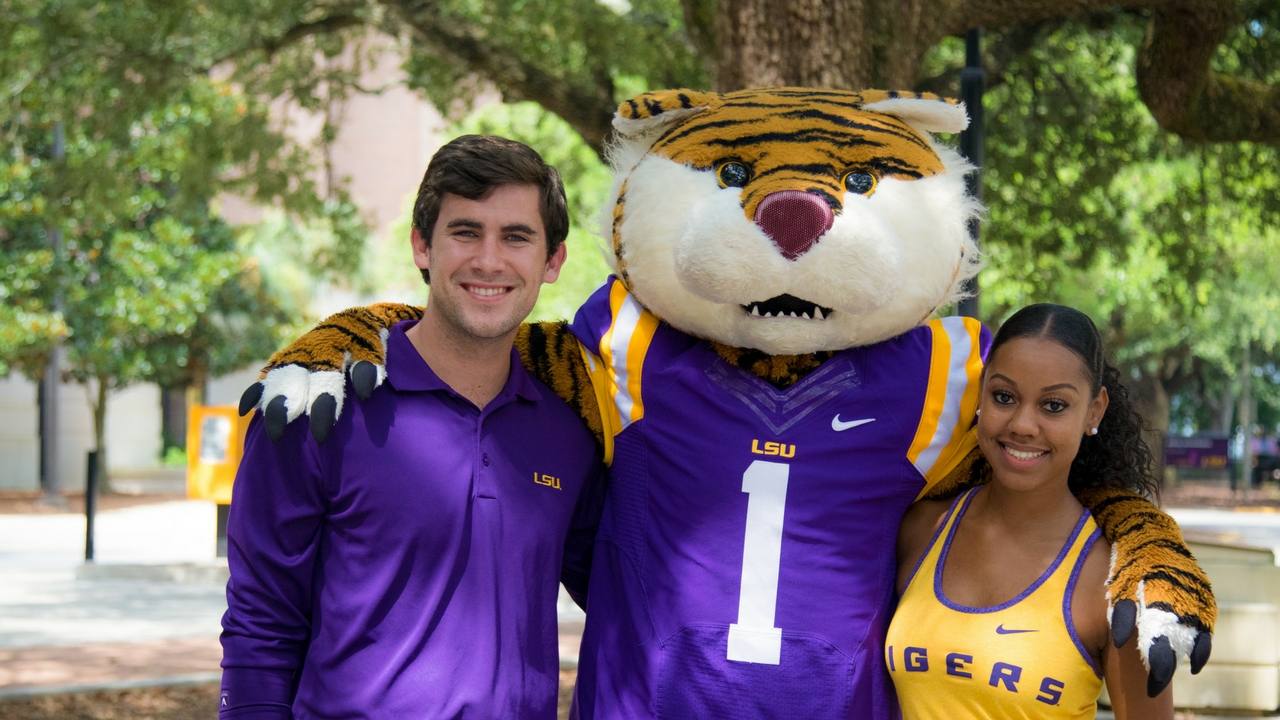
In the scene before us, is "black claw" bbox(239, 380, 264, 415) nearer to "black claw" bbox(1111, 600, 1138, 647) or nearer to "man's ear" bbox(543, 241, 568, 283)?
"man's ear" bbox(543, 241, 568, 283)

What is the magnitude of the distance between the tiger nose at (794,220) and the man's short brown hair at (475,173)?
48cm

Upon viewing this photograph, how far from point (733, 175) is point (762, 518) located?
773mm

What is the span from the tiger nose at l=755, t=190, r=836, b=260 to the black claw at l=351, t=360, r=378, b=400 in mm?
870

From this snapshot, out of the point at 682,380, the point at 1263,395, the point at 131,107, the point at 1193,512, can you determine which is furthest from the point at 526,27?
the point at 1263,395

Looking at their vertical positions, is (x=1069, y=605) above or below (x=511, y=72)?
below

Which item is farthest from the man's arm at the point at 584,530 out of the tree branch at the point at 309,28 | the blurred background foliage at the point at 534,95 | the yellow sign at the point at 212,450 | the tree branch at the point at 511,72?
the yellow sign at the point at 212,450

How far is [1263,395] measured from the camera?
40.7 meters

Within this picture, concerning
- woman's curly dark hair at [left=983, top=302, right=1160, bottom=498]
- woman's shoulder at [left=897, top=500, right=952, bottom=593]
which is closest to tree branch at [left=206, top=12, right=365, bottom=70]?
woman's shoulder at [left=897, top=500, right=952, bottom=593]

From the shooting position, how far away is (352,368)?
2.53 m

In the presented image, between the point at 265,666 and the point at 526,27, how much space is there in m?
7.34

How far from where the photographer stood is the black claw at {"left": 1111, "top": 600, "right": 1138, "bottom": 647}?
220 centimetres

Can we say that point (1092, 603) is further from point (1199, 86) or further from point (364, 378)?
point (1199, 86)

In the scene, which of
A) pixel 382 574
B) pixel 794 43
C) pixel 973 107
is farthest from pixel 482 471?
pixel 973 107

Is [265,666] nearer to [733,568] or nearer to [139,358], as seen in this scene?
[733,568]
